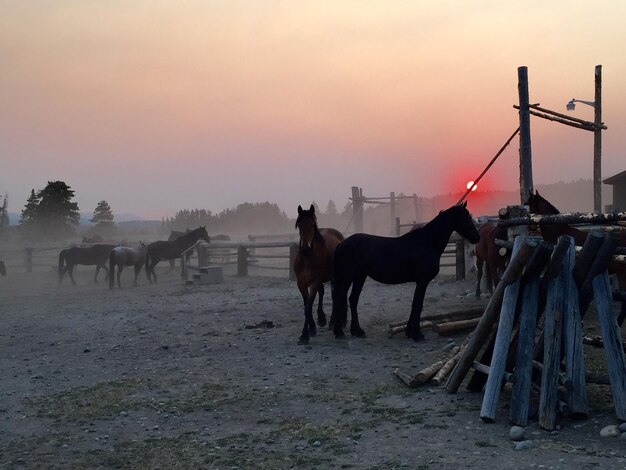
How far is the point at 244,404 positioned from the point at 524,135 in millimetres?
9563

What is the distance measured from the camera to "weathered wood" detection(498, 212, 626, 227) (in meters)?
5.75

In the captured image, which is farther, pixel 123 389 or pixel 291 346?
pixel 291 346

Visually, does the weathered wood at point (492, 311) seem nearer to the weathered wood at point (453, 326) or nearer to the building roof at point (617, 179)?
the weathered wood at point (453, 326)

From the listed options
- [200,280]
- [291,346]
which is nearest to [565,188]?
[200,280]

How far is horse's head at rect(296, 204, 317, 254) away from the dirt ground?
1637mm

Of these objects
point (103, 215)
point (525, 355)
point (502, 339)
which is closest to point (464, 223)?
point (502, 339)

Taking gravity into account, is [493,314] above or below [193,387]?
above

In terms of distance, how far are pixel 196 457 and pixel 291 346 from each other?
4.32m

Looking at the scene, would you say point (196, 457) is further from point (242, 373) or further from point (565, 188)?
point (565, 188)

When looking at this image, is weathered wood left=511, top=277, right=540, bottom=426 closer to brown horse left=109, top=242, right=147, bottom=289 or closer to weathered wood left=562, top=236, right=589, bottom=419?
weathered wood left=562, top=236, right=589, bottom=419

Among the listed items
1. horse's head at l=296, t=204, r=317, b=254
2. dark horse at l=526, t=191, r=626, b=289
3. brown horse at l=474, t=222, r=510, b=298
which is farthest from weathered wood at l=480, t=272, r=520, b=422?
brown horse at l=474, t=222, r=510, b=298

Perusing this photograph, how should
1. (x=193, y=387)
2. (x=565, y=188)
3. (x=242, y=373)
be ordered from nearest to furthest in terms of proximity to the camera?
(x=193, y=387) → (x=242, y=373) → (x=565, y=188)

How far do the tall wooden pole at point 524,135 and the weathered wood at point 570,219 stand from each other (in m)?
6.83

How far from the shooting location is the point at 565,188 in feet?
299
